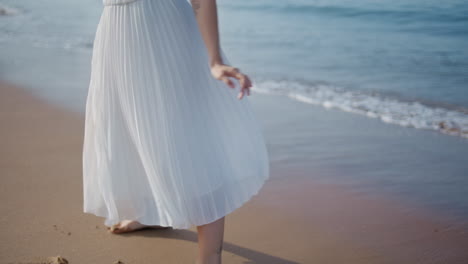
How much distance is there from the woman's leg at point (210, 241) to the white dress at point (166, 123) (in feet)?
0.30

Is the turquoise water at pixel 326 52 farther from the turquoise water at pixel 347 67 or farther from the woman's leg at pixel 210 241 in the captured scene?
the woman's leg at pixel 210 241

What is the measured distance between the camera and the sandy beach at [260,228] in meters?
2.48

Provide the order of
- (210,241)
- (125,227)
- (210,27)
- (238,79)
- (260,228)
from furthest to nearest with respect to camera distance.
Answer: (260,228)
(125,227)
(210,241)
(210,27)
(238,79)

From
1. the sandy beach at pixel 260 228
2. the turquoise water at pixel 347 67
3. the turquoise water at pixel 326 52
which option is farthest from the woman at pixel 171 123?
the turquoise water at pixel 326 52

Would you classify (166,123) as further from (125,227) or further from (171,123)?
(125,227)

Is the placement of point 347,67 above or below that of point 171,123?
below

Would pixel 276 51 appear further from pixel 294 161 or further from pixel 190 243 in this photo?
pixel 190 243

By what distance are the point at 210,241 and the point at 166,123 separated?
0.52 meters

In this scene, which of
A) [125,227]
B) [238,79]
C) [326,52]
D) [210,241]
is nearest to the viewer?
[238,79]

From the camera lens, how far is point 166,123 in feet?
6.38

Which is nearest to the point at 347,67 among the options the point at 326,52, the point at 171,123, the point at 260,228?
the point at 326,52

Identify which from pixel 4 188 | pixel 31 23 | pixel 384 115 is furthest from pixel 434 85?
pixel 31 23

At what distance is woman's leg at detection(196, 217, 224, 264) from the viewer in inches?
82.6

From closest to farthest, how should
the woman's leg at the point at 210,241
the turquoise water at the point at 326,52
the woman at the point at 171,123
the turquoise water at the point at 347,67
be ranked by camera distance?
the woman at the point at 171,123, the woman's leg at the point at 210,241, the turquoise water at the point at 347,67, the turquoise water at the point at 326,52
